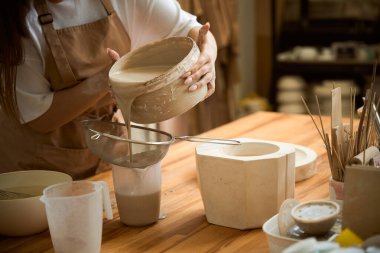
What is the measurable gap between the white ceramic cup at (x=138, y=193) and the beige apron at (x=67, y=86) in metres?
0.54

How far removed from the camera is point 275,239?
130cm

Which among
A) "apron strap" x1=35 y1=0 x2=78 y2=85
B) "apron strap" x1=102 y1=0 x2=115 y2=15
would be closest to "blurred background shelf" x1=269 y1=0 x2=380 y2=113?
"apron strap" x1=102 y1=0 x2=115 y2=15

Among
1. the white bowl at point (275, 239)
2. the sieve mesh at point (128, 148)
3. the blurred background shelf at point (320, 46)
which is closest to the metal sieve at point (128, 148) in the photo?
the sieve mesh at point (128, 148)

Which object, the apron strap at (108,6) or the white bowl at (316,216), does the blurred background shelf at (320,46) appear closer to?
the apron strap at (108,6)

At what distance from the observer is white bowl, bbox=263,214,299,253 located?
1278 mm

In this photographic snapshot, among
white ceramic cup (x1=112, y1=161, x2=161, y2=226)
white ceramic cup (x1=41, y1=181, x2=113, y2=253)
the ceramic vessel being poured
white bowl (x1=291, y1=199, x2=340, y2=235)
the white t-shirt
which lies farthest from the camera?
the white t-shirt

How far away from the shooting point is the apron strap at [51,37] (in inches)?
76.9

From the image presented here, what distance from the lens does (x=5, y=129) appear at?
84.8 inches

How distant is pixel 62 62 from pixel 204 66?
51 centimetres

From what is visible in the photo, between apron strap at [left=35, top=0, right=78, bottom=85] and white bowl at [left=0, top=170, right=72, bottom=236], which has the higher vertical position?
apron strap at [left=35, top=0, right=78, bottom=85]

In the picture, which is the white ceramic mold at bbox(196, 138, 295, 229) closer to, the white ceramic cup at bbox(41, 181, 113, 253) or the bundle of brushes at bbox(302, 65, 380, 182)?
the bundle of brushes at bbox(302, 65, 380, 182)

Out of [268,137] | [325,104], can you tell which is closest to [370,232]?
[268,137]

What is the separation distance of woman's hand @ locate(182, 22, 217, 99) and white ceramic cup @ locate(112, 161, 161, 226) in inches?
9.4

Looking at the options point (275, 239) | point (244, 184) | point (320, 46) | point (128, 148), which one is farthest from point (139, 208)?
point (320, 46)
